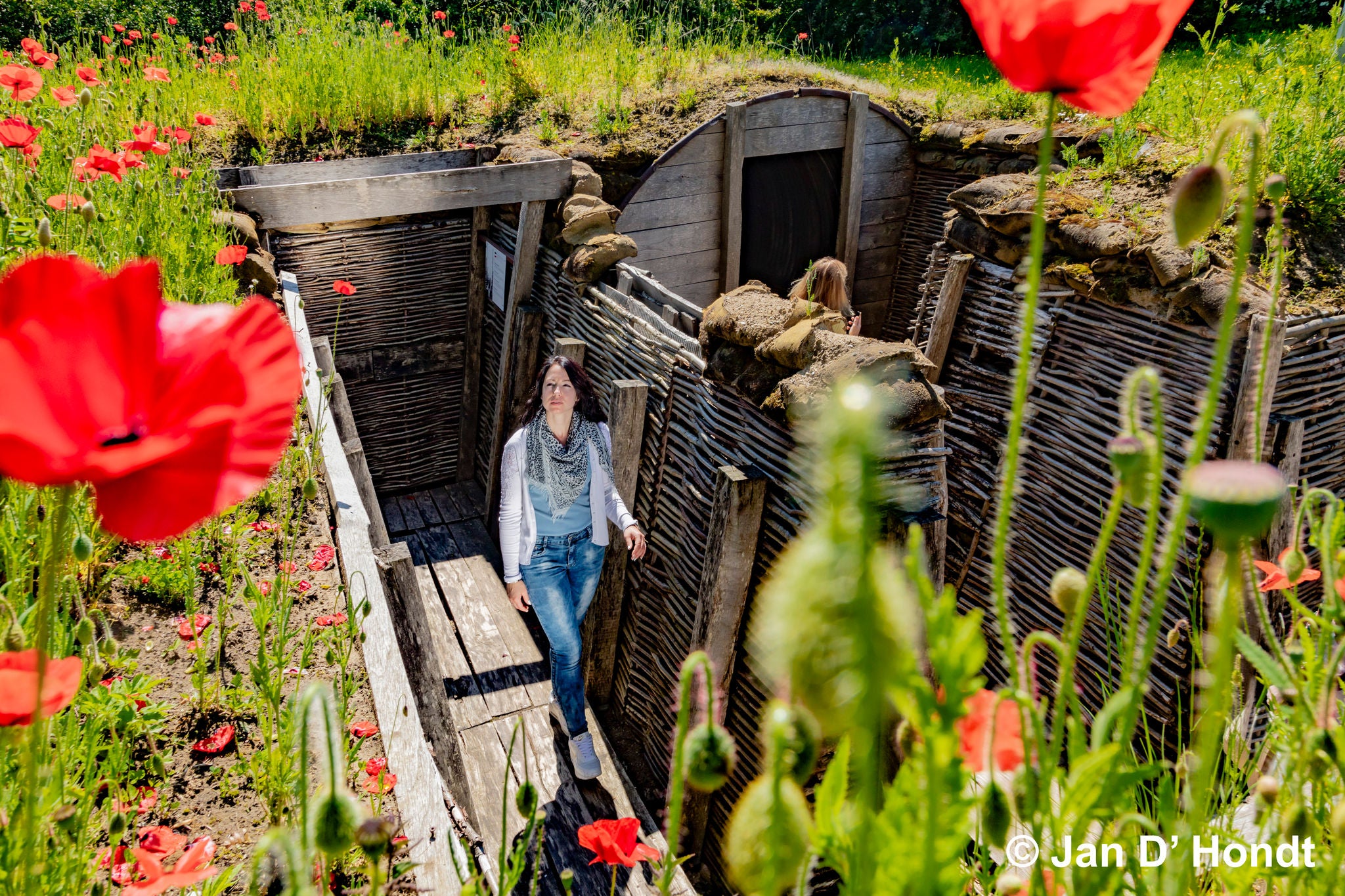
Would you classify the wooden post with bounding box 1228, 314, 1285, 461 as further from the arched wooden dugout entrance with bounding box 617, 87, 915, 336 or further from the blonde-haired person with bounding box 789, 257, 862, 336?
the arched wooden dugout entrance with bounding box 617, 87, 915, 336

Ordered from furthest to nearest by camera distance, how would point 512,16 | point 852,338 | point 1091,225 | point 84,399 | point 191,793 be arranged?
1. point 512,16
2. point 1091,225
3. point 852,338
4. point 191,793
5. point 84,399

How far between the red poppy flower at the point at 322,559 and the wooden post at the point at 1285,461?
3.52m

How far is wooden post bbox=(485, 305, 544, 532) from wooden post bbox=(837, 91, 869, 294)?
2.57 meters

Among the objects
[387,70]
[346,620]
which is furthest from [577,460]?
[387,70]

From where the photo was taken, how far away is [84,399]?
0.62 m

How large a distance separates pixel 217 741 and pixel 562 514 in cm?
214

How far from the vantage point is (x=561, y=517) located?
13.8 ft

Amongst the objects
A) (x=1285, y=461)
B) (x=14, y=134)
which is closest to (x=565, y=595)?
(x=14, y=134)

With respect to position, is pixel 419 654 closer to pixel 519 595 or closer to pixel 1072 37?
pixel 519 595

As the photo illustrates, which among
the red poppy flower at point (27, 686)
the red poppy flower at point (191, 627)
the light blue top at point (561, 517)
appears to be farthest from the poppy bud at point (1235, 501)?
the light blue top at point (561, 517)

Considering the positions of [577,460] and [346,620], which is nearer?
[346,620]

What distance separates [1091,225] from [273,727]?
4.20 m

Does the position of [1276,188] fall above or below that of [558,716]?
above

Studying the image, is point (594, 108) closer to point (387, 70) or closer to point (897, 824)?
point (387, 70)
